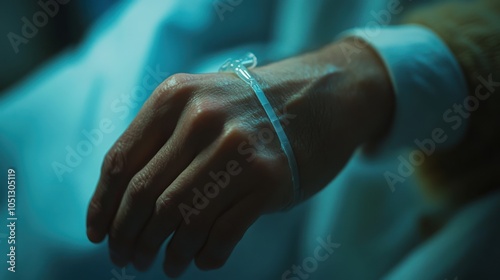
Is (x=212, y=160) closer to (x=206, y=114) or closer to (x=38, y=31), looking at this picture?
(x=206, y=114)

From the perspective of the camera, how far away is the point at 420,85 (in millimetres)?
567

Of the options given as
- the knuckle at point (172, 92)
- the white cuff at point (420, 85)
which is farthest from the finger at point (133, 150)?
the white cuff at point (420, 85)

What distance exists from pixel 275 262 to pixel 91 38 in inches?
15.9

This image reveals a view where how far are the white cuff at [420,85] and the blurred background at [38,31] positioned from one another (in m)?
0.40

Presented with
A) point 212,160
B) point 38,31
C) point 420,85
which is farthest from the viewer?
point 38,31

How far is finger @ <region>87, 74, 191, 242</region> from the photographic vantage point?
483 millimetres

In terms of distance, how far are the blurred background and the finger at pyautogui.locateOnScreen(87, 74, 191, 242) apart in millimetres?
290

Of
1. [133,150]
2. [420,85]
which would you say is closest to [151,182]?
[133,150]

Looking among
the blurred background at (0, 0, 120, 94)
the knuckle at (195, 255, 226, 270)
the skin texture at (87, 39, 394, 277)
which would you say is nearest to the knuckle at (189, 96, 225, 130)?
the skin texture at (87, 39, 394, 277)

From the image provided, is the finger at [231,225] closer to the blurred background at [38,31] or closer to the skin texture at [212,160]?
the skin texture at [212,160]

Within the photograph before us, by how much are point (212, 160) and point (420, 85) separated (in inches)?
10.0

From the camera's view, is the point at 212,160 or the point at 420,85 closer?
the point at 212,160

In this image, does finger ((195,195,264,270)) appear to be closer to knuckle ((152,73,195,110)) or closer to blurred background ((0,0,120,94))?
knuckle ((152,73,195,110))

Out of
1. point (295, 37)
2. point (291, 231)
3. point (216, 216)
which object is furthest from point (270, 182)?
point (295, 37)
